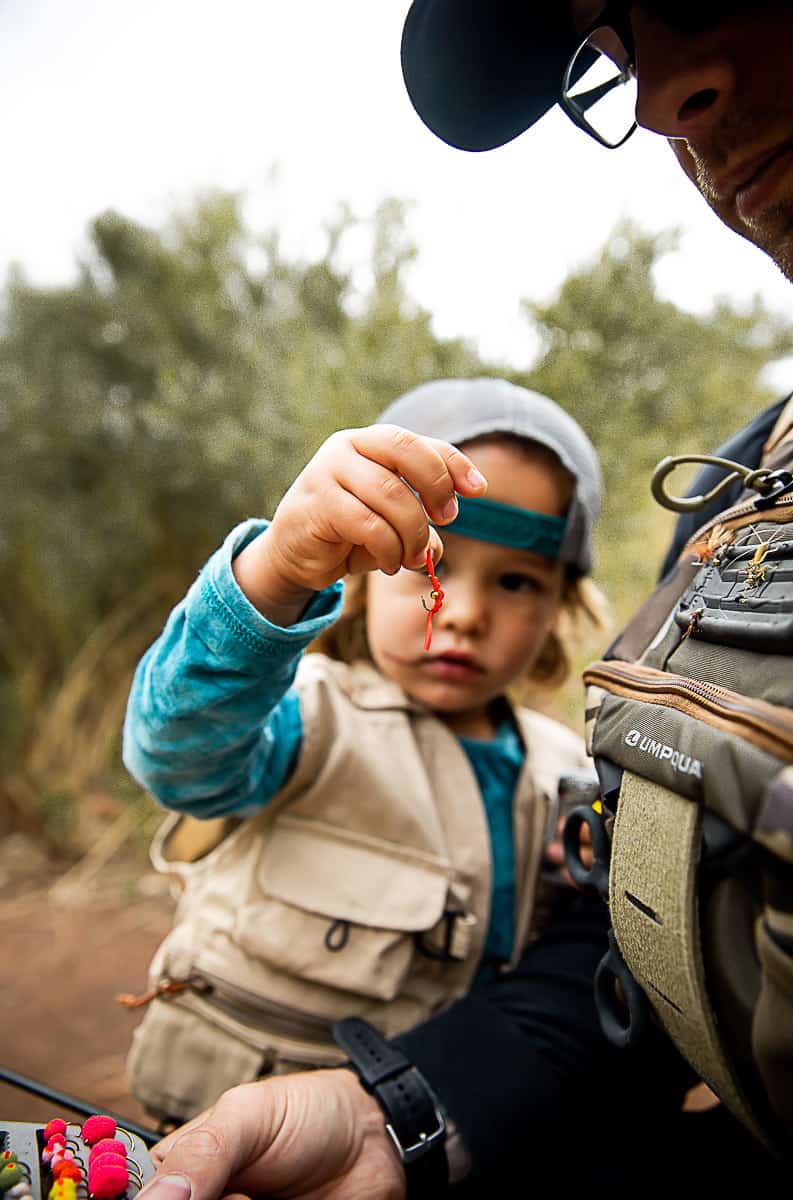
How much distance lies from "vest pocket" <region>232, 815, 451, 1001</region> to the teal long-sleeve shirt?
11 cm

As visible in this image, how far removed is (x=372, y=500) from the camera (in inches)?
32.4

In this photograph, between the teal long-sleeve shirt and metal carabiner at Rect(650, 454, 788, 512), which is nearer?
metal carabiner at Rect(650, 454, 788, 512)

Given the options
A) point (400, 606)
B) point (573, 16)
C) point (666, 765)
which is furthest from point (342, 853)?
point (573, 16)

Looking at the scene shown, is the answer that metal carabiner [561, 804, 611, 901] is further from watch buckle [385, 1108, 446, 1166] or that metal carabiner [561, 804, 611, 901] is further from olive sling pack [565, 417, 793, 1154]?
watch buckle [385, 1108, 446, 1166]

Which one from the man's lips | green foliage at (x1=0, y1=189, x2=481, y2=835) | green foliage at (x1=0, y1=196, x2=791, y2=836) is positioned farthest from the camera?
green foliage at (x1=0, y1=189, x2=481, y2=835)

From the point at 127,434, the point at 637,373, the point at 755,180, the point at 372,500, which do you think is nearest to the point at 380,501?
the point at 372,500

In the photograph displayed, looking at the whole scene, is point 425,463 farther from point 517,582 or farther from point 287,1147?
point 287,1147

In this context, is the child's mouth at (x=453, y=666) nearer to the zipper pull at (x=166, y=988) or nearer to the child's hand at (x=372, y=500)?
the child's hand at (x=372, y=500)

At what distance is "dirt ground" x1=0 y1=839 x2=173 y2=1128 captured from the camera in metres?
2.08

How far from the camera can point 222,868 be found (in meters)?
1.32

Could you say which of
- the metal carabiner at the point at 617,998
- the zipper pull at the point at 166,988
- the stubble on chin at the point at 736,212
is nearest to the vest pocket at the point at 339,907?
the zipper pull at the point at 166,988

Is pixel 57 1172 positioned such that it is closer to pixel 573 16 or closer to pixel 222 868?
pixel 222 868

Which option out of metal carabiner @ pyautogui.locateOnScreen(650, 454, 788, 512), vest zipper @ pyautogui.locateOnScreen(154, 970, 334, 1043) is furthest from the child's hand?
vest zipper @ pyautogui.locateOnScreen(154, 970, 334, 1043)

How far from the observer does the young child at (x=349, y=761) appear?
965 millimetres
